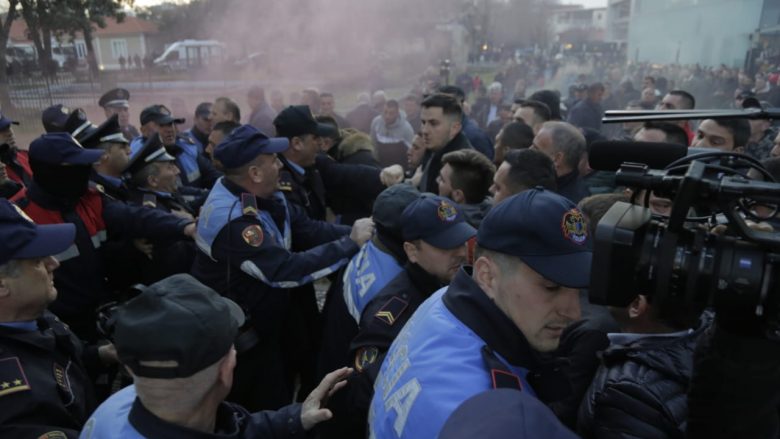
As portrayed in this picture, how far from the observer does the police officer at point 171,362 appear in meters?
1.55

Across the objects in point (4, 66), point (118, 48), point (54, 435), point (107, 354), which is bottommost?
point (107, 354)

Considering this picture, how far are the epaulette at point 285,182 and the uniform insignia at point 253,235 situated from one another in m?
0.99

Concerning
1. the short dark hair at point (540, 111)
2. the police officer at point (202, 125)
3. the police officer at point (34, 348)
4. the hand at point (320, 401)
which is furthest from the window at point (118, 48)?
the hand at point (320, 401)

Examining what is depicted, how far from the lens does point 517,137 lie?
466cm

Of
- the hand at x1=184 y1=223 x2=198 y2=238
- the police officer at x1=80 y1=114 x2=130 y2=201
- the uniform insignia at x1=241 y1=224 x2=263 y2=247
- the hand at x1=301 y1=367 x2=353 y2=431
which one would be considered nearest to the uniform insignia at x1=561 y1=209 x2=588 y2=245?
the hand at x1=301 y1=367 x2=353 y2=431

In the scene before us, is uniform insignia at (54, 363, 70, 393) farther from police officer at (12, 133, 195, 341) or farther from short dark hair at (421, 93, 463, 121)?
short dark hair at (421, 93, 463, 121)

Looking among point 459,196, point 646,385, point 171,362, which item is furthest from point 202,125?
point 646,385

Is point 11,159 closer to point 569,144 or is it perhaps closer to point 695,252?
point 569,144

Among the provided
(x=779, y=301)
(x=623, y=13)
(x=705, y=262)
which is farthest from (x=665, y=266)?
A: (x=623, y=13)

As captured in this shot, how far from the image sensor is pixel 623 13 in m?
53.4

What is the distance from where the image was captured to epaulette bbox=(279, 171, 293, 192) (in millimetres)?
4059

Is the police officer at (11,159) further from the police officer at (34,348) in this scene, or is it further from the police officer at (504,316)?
the police officer at (504,316)

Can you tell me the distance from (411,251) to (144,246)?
7.46 feet

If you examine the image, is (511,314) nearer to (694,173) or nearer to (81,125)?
(694,173)
